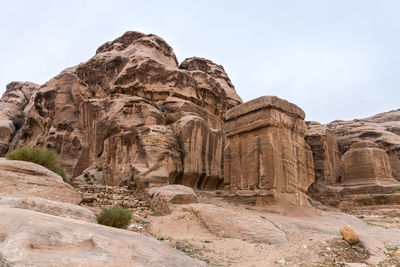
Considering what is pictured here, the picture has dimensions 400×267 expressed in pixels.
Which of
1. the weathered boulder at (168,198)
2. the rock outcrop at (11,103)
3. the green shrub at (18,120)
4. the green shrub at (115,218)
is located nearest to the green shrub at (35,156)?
the weathered boulder at (168,198)

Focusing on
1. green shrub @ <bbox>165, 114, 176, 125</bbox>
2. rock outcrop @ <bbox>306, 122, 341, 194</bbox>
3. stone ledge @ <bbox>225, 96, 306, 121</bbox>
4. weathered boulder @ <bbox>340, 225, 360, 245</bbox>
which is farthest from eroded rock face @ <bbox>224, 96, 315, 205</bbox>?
rock outcrop @ <bbox>306, 122, 341, 194</bbox>

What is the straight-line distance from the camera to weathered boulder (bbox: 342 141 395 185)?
23859mm

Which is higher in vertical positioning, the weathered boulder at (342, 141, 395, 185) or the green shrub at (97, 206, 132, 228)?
the weathered boulder at (342, 141, 395, 185)

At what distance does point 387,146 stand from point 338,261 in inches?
1042

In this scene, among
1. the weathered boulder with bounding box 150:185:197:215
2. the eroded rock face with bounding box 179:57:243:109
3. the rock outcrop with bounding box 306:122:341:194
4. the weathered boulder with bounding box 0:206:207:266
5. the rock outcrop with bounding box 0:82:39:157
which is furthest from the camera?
the rock outcrop with bounding box 0:82:39:157

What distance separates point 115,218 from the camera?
7703 mm

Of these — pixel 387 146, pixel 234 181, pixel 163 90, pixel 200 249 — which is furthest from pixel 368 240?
pixel 387 146

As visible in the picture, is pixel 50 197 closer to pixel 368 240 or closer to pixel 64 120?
pixel 368 240

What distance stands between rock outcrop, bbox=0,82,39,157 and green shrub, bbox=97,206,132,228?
3254 centimetres

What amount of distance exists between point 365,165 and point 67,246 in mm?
26139

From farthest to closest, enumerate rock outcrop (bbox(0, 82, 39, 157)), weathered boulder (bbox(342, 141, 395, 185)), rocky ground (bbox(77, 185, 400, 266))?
rock outcrop (bbox(0, 82, 39, 157)) < weathered boulder (bbox(342, 141, 395, 185)) < rocky ground (bbox(77, 185, 400, 266))

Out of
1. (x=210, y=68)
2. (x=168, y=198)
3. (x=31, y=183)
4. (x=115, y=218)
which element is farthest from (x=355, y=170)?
(x=31, y=183)

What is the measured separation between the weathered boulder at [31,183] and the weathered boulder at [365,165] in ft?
74.1

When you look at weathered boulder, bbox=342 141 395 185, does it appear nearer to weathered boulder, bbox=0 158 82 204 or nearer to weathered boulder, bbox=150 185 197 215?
weathered boulder, bbox=150 185 197 215
